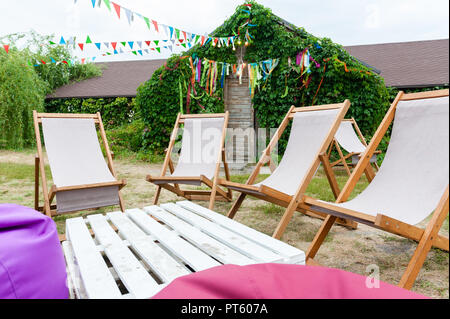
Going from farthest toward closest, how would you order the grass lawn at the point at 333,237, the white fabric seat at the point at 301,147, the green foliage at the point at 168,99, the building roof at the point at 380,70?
the building roof at the point at 380,70 < the green foliage at the point at 168,99 < the white fabric seat at the point at 301,147 < the grass lawn at the point at 333,237

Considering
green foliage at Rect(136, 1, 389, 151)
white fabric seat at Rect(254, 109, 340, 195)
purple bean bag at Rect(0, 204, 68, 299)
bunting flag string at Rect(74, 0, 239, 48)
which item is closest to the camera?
purple bean bag at Rect(0, 204, 68, 299)

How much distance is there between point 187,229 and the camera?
1816 mm

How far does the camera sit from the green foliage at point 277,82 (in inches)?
273

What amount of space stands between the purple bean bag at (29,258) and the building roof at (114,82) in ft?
35.5

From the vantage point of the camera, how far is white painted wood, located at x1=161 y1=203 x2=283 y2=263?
1.39 meters

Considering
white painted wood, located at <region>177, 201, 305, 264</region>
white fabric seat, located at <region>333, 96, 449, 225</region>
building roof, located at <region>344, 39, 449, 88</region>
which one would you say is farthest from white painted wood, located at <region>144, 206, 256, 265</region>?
building roof, located at <region>344, 39, 449, 88</region>

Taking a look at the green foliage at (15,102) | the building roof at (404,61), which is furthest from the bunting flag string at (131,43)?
the building roof at (404,61)

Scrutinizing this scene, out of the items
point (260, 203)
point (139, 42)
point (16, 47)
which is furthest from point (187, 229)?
point (16, 47)

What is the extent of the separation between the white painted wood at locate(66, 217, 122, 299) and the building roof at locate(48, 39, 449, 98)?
763 centimetres

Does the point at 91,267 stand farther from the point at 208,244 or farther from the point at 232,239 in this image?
the point at 232,239

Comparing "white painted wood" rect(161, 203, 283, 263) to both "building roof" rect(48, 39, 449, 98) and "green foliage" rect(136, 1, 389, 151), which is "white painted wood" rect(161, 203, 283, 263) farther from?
"building roof" rect(48, 39, 449, 98)

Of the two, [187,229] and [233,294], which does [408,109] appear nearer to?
[187,229]

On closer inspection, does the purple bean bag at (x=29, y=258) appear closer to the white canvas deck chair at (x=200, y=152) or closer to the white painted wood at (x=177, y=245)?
the white painted wood at (x=177, y=245)

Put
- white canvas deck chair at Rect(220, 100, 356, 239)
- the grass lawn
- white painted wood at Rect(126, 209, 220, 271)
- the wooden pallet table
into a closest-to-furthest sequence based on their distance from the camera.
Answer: the wooden pallet table, white painted wood at Rect(126, 209, 220, 271), the grass lawn, white canvas deck chair at Rect(220, 100, 356, 239)
